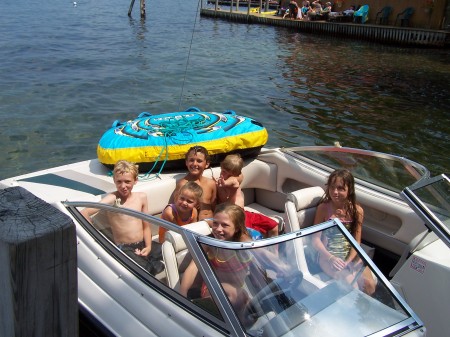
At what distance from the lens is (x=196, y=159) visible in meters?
3.95

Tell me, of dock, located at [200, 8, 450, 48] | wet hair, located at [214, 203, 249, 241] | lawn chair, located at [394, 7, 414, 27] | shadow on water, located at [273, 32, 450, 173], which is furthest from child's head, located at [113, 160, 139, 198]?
lawn chair, located at [394, 7, 414, 27]

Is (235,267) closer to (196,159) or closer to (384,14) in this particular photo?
(196,159)

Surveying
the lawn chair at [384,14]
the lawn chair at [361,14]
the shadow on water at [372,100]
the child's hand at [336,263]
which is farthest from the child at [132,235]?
the lawn chair at [361,14]

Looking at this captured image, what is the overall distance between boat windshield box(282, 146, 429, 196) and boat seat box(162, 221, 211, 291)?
1.90 metres

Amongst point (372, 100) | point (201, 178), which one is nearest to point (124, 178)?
point (201, 178)

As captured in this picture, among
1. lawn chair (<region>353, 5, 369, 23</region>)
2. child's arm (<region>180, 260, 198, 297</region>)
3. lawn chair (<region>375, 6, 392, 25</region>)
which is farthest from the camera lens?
lawn chair (<region>353, 5, 369, 23</region>)

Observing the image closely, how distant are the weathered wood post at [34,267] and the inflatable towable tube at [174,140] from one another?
7.56 feet

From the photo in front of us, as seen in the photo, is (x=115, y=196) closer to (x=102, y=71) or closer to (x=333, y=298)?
(x=333, y=298)

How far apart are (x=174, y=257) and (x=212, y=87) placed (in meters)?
10.8

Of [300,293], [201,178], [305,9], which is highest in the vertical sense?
[305,9]

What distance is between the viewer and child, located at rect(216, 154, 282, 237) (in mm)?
3783

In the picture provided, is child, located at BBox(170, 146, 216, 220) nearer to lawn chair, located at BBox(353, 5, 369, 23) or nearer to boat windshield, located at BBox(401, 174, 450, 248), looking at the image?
boat windshield, located at BBox(401, 174, 450, 248)

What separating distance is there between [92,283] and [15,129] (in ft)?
23.4

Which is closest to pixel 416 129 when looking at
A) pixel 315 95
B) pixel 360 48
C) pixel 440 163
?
pixel 440 163
